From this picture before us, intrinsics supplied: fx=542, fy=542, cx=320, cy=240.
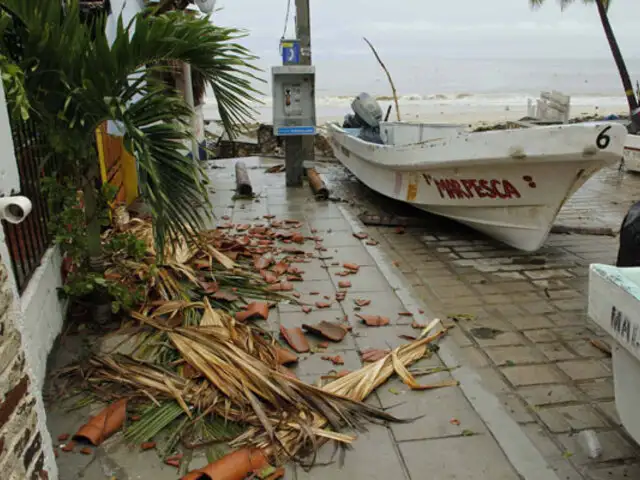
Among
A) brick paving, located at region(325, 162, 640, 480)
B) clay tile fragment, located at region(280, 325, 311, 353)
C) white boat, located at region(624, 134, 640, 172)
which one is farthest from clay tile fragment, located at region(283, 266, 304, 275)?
white boat, located at region(624, 134, 640, 172)

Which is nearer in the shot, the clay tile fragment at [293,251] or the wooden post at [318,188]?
the clay tile fragment at [293,251]

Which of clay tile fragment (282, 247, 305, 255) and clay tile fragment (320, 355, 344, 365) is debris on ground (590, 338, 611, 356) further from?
clay tile fragment (282, 247, 305, 255)

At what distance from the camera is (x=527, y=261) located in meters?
6.13

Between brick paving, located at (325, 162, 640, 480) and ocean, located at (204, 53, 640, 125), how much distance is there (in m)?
18.2

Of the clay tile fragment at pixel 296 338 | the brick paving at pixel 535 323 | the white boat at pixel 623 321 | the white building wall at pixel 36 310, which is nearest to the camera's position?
the white building wall at pixel 36 310

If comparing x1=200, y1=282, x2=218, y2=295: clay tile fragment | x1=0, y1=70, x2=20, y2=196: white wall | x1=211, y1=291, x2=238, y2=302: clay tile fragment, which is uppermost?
x1=0, y1=70, x2=20, y2=196: white wall

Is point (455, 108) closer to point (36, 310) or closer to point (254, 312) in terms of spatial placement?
point (254, 312)

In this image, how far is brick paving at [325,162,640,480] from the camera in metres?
3.11

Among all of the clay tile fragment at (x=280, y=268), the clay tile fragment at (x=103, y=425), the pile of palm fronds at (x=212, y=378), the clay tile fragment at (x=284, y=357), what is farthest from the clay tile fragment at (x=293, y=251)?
the clay tile fragment at (x=103, y=425)

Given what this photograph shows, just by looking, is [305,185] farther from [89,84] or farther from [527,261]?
[89,84]

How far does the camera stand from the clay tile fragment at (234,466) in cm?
263

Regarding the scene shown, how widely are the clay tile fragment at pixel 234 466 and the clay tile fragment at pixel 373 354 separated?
47.5 inches

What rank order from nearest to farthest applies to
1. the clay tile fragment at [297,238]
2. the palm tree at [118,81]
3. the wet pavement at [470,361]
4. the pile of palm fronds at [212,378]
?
the wet pavement at [470,361] → the pile of palm fronds at [212,378] → the palm tree at [118,81] → the clay tile fragment at [297,238]

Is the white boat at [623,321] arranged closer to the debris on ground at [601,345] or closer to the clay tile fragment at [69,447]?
the debris on ground at [601,345]
